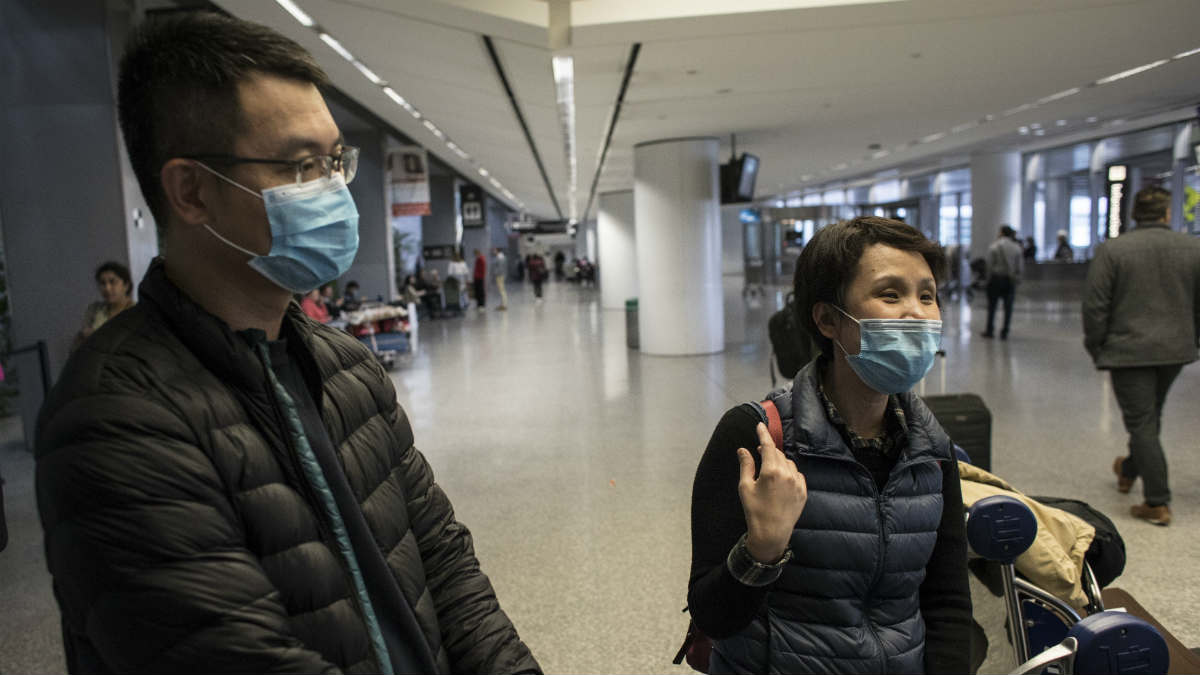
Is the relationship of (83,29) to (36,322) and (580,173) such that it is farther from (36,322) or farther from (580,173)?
(580,173)

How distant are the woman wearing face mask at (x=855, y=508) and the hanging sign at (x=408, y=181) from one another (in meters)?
17.1

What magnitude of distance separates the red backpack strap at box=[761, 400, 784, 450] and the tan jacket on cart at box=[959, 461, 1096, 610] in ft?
3.00

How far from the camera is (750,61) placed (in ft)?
26.0

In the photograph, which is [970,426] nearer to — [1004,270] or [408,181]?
[1004,270]

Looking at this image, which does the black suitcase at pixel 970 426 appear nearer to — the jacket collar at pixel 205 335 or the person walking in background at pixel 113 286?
the jacket collar at pixel 205 335

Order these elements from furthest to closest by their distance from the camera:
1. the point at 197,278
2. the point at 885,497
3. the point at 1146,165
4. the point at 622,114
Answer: the point at 1146,165 → the point at 622,114 → the point at 885,497 → the point at 197,278

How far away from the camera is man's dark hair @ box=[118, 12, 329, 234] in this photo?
3.81 ft

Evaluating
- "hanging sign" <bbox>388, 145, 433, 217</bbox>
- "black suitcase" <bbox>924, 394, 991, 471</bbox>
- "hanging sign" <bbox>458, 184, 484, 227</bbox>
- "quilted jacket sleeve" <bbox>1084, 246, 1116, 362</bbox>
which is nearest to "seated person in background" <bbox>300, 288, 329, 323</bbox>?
"hanging sign" <bbox>388, 145, 433, 217</bbox>

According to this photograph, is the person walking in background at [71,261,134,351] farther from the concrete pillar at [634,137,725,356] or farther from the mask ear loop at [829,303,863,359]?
the concrete pillar at [634,137,725,356]

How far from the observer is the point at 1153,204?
4.89m

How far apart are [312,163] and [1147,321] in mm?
5135

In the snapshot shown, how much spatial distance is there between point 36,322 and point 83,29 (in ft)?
10.1

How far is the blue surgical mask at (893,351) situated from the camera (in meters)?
1.79

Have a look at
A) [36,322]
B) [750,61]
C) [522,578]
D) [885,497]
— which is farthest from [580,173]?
[885,497]
